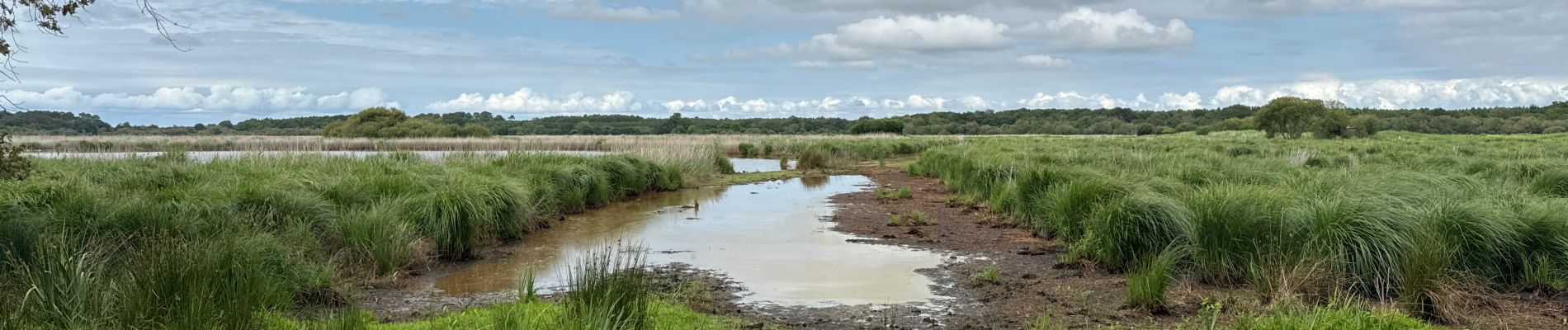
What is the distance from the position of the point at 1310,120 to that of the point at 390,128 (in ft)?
166

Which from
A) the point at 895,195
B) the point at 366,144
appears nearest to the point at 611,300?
the point at 895,195

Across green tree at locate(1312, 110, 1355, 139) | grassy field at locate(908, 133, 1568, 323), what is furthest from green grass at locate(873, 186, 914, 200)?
green tree at locate(1312, 110, 1355, 139)

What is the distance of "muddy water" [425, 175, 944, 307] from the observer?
7953 millimetres

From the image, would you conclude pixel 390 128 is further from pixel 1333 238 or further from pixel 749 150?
pixel 1333 238

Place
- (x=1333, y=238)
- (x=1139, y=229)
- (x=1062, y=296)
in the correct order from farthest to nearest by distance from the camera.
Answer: (x=1139, y=229)
(x=1062, y=296)
(x=1333, y=238)

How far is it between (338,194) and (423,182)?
1228mm

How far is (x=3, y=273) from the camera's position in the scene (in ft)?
20.6

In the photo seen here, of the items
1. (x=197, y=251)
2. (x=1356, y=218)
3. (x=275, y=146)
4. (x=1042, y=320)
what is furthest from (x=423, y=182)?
(x=275, y=146)

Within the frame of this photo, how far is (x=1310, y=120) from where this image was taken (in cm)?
4753

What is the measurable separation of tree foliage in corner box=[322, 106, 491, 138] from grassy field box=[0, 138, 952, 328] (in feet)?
131

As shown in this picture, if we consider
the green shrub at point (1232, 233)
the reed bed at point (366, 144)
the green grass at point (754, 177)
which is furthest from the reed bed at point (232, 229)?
the reed bed at point (366, 144)

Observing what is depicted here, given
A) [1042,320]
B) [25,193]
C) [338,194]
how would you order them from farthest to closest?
[338,194] → [25,193] → [1042,320]

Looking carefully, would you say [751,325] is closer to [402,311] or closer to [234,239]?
[402,311]

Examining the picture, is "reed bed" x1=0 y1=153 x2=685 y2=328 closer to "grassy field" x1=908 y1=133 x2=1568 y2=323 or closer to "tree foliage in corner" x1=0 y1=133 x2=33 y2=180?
"tree foliage in corner" x1=0 y1=133 x2=33 y2=180
